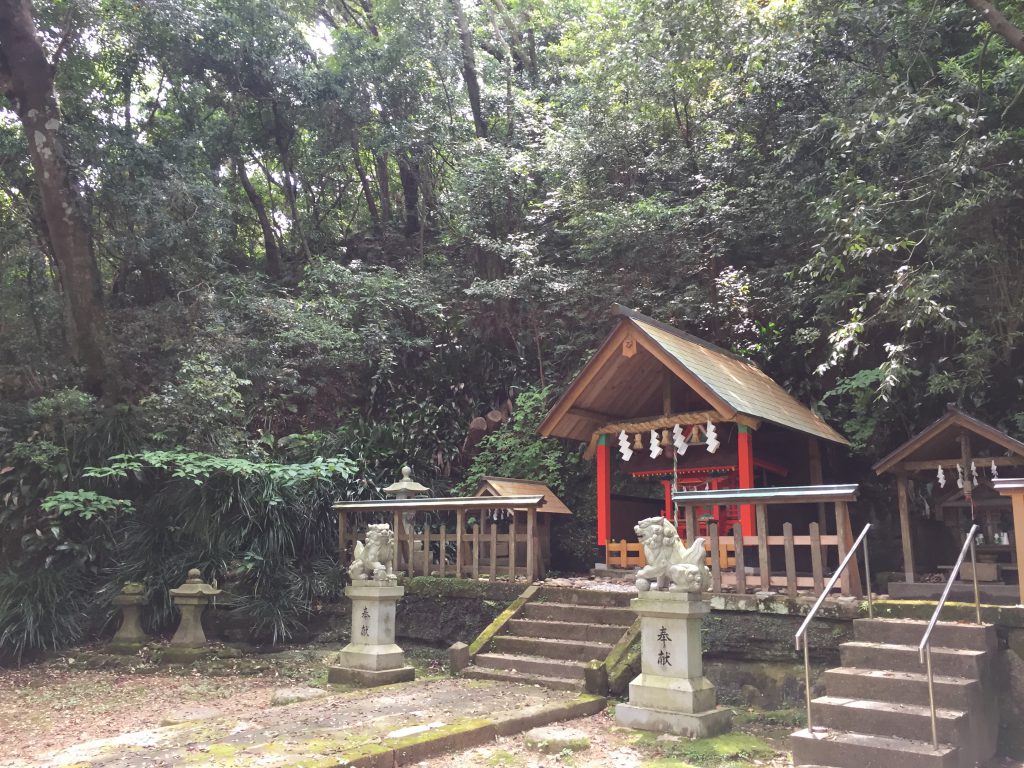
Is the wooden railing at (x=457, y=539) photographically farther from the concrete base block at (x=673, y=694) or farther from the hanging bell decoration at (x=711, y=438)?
the concrete base block at (x=673, y=694)

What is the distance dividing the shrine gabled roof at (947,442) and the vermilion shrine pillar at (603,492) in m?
4.09

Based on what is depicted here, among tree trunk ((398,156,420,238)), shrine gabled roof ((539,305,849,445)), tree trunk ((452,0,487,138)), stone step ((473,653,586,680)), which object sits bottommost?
stone step ((473,653,586,680))

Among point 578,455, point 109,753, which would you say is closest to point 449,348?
point 578,455

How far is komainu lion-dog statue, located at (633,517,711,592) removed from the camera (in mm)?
6559

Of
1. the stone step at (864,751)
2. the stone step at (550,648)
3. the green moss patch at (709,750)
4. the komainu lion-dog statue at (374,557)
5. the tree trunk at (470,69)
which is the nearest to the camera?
the stone step at (864,751)

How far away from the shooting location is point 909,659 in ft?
19.8

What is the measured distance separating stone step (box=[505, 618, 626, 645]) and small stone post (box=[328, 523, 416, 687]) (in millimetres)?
1387

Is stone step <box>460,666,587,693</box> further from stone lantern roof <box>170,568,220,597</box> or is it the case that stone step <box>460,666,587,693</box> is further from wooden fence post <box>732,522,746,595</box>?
stone lantern roof <box>170,568,220,597</box>

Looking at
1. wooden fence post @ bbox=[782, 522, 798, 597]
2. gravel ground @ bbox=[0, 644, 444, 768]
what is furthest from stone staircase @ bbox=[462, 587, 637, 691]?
wooden fence post @ bbox=[782, 522, 798, 597]

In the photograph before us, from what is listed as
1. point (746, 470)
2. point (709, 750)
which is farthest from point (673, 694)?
point (746, 470)

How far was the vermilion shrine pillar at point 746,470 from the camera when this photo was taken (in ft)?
33.4

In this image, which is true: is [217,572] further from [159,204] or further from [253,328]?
[159,204]

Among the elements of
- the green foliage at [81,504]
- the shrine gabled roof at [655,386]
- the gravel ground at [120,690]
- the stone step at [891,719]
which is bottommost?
the gravel ground at [120,690]

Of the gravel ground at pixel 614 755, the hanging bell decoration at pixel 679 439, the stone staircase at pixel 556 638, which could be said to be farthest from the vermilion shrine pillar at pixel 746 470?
the gravel ground at pixel 614 755
